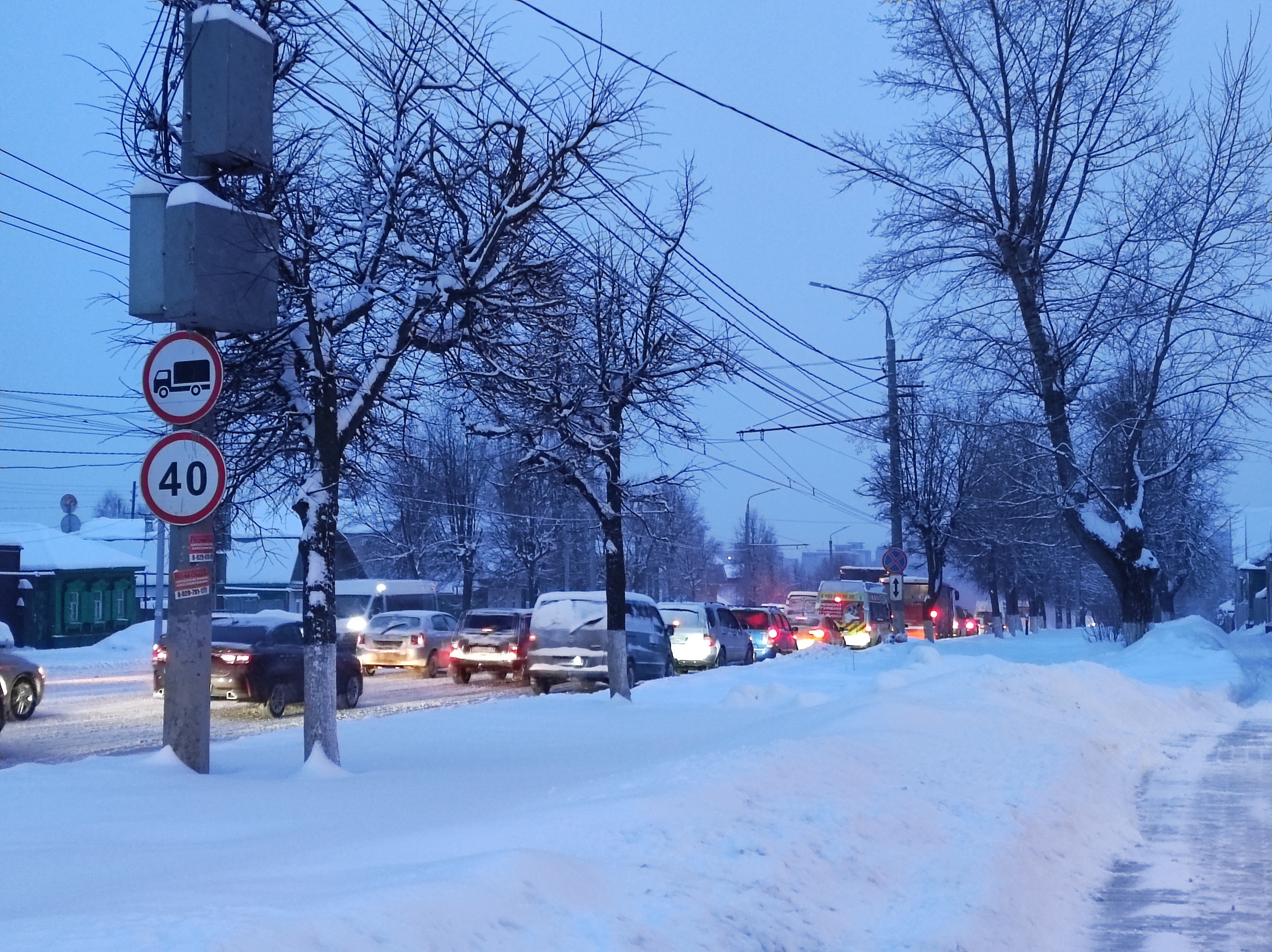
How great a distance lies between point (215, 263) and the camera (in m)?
9.05

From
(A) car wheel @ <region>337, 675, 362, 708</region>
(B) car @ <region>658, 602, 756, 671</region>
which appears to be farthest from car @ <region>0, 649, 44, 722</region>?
(B) car @ <region>658, 602, 756, 671</region>

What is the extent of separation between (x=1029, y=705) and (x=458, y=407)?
7.30 m

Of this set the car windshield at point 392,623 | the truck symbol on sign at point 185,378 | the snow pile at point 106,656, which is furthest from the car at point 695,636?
the truck symbol on sign at point 185,378

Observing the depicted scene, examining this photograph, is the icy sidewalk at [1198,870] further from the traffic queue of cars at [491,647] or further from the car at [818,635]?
the car at [818,635]

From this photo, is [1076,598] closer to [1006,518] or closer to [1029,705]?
[1006,518]

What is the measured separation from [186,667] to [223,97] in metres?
4.14

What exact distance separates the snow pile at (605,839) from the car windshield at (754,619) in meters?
27.3

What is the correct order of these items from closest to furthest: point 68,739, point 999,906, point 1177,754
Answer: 1. point 999,906
2. point 1177,754
3. point 68,739

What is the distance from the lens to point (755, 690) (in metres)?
18.2

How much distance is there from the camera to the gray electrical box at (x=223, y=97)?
916cm

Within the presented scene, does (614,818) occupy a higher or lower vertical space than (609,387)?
lower

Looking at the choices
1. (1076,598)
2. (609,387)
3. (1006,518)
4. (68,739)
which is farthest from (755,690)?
(1076,598)

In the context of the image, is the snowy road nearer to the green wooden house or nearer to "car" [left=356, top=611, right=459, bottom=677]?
"car" [left=356, top=611, right=459, bottom=677]

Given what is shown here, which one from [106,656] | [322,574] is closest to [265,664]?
[322,574]
